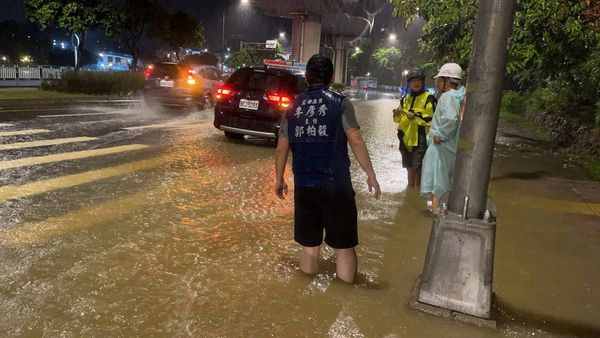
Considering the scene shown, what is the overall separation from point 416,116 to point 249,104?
181 inches

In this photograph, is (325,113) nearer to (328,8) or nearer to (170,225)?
(170,225)

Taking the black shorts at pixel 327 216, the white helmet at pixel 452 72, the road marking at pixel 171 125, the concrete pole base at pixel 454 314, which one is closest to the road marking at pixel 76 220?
the black shorts at pixel 327 216

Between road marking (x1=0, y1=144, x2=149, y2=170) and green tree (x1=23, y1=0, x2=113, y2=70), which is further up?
green tree (x1=23, y1=0, x2=113, y2=70)

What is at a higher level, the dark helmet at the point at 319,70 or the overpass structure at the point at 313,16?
the overpass structure at the point at 313,16

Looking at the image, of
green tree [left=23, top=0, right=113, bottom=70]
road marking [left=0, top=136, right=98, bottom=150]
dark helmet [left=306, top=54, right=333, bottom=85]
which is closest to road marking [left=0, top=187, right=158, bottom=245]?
dark helmet [left=306, top=54, right=333, bottom=85]

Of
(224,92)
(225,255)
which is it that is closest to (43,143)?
(224,92)

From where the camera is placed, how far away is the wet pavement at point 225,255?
331 cm

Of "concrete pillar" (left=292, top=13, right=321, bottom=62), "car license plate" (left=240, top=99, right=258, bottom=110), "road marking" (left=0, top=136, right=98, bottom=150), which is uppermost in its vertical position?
"concrete pillar" (left=292, top=13, right=321, bottom=62)

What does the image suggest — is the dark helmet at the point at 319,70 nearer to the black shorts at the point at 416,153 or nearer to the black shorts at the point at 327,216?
the black shorts at the point at 327,216

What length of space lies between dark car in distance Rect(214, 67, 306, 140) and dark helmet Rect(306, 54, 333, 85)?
6449 mm

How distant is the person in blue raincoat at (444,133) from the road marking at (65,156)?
5799 mm

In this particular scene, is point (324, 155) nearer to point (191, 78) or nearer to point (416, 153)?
point (416, 153)

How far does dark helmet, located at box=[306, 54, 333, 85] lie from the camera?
12.2 feet

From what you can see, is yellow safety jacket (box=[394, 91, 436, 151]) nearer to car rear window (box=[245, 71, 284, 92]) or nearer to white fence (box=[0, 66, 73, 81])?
car rear window (box=[245, 71, 284, 92])
